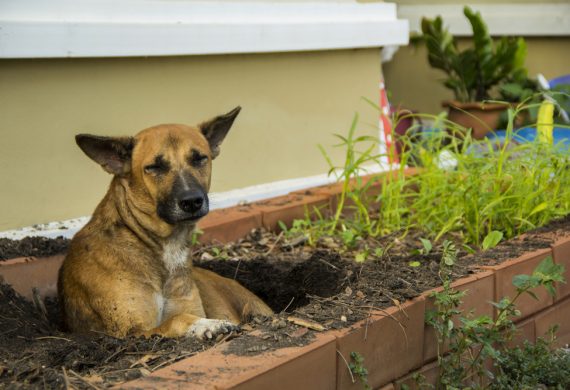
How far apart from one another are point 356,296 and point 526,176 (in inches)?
86.6

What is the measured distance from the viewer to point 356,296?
4.38 metres

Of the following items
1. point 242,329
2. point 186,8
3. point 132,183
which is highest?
point 186,8

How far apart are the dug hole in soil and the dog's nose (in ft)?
2.04

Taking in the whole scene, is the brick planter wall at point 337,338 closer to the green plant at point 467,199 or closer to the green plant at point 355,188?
the green plant at point 355,188

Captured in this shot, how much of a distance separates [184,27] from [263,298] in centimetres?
189

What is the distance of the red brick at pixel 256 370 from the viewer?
10.9 feet

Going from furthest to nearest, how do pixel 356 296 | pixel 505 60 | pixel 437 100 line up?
pixel 437 100 → pixel 505 60 → pixel 356 296

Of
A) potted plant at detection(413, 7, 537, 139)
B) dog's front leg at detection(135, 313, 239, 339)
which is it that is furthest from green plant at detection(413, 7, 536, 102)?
dog's front leg at detection(135, 313, 239, 339)

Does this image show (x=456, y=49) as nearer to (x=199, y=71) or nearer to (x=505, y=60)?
(x=505, y=60)

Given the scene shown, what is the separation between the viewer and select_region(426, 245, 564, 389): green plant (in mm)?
4230

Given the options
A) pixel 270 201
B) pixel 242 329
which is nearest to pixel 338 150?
pixel 270 201

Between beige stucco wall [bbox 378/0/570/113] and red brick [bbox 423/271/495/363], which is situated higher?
beige stucco wall [bbox 378/0/570/113]

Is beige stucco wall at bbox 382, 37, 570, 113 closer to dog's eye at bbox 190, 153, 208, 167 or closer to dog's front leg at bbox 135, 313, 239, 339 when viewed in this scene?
dog's eye at bbox 190, 153, 208, 167

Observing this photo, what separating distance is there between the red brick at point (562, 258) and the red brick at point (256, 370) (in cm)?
211
